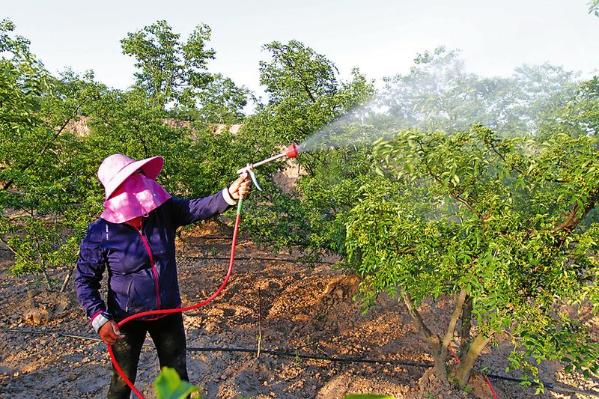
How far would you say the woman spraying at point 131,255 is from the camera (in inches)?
102

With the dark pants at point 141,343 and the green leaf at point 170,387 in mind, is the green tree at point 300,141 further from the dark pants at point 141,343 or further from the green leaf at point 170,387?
the green leaf at point 170,387

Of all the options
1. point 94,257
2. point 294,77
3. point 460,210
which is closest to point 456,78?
point 294,77

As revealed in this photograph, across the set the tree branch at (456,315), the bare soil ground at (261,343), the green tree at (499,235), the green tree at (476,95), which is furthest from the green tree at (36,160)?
the green tree at (476,95)

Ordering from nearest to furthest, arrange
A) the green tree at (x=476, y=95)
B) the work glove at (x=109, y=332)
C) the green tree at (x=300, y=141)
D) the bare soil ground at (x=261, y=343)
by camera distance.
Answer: the work glove at (x=109, y=332)
the bare soil ground at (x=261, y=343)
the green tree at (x=300, y=141)
the green tree at (x=476, y=95)

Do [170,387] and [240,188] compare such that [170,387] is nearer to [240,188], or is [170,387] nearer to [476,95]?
[240,188]

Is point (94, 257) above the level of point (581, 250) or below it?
above

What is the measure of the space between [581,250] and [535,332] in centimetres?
77

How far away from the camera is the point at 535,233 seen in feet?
9.93

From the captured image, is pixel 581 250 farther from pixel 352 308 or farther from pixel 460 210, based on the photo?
pixel 352 308

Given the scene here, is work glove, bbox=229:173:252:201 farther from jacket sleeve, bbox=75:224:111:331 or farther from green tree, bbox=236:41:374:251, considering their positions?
green tree, bbox=236:41:374:251

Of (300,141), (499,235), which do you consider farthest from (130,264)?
(300,141)

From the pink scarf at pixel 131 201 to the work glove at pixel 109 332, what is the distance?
0.68m

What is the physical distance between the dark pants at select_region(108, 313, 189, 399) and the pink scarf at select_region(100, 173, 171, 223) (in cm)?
79

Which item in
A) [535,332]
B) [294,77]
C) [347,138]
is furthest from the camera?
→ [294,77]
